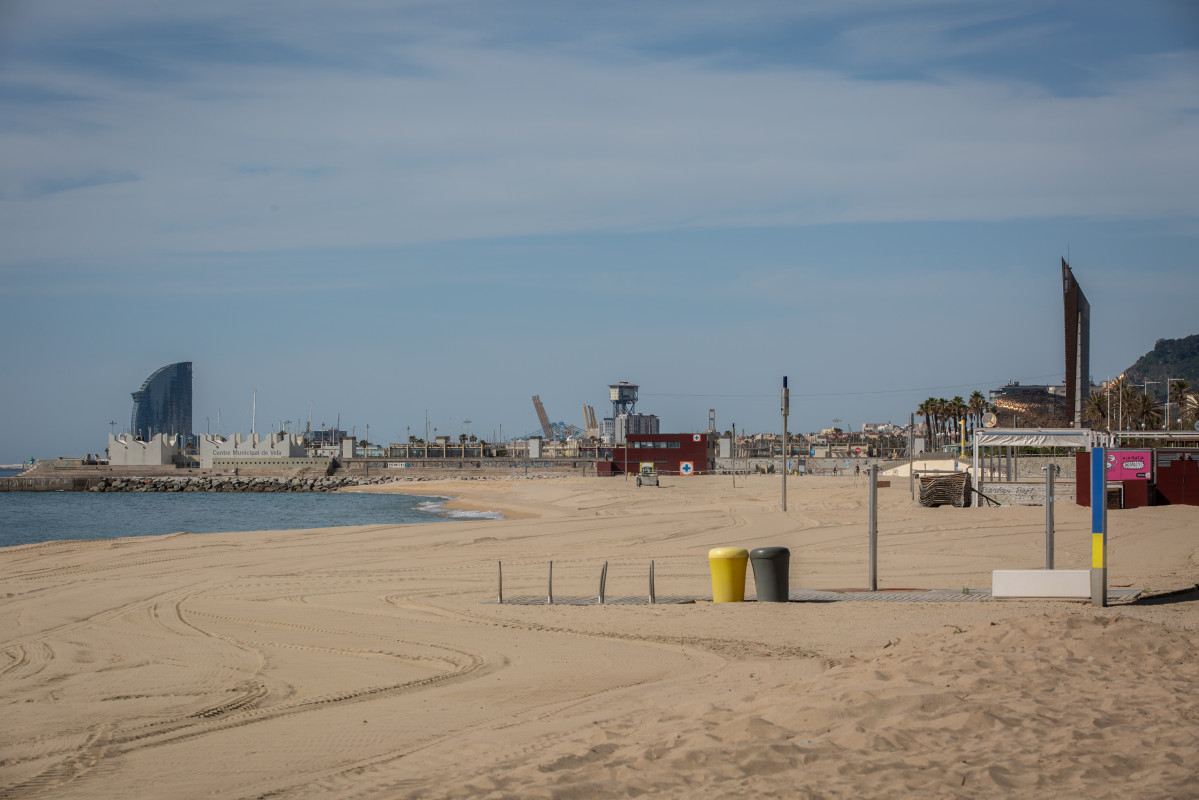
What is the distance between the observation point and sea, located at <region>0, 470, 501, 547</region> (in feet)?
154

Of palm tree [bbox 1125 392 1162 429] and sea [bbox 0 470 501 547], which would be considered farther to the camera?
palm tree [bbox 1125 392 1162 429]

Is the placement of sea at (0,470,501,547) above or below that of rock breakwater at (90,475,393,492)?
above

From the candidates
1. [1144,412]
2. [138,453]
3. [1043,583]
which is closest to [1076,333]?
[1144,412]

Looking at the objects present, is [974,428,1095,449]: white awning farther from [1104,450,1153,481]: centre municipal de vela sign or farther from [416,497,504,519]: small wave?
[416,497,504,519]: small wave

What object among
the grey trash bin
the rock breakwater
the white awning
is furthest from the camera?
the rock breakwater

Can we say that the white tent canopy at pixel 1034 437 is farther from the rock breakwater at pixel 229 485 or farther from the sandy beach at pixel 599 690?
the rock breakwater at pixel 229 485

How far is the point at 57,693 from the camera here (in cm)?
982

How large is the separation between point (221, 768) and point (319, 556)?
64.3 feet

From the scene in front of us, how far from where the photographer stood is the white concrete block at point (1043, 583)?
13336 millimetres

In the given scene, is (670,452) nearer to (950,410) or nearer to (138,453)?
(950,410)

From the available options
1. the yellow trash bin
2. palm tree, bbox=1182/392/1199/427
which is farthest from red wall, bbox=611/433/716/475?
the yellow trash bin

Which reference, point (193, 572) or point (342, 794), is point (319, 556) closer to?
point (193, 572)

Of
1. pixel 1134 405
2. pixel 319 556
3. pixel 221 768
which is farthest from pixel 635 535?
pixel 1134 405

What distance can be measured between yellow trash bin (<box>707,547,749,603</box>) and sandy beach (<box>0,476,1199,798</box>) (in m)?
0.34
